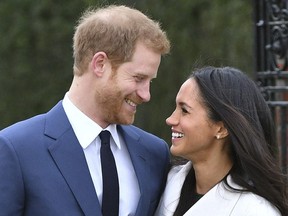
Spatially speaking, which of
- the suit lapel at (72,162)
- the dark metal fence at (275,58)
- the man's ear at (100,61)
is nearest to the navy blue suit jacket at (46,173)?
the suit lapel at (72,162)

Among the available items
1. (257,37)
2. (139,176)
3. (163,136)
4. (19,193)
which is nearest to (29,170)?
(19,193)

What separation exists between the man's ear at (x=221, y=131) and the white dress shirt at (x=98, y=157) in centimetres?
41

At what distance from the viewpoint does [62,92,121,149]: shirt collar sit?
4.09m

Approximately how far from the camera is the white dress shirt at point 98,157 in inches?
160

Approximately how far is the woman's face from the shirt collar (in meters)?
0.32

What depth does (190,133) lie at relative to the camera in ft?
13.4

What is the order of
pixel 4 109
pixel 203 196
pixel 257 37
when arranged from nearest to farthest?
pixel 203 196
pixel 257 37
pixel 4 109

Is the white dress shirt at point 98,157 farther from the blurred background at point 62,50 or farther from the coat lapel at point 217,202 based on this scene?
the blurred background at point 62,50

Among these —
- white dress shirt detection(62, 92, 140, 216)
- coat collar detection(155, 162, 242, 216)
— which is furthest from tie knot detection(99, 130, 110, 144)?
coat collar detection(155, 162, 242, 216)

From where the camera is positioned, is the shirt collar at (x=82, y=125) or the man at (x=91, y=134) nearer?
the man at (x=91, y=134)

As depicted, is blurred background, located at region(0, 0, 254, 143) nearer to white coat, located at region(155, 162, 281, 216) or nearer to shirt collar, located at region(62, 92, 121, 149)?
white coat, located at region(155, 162, 281, 216)

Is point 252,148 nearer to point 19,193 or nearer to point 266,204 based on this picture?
point 266,204

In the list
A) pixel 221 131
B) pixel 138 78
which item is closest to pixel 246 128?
pixel 221 131

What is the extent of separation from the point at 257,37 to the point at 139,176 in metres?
1.52
